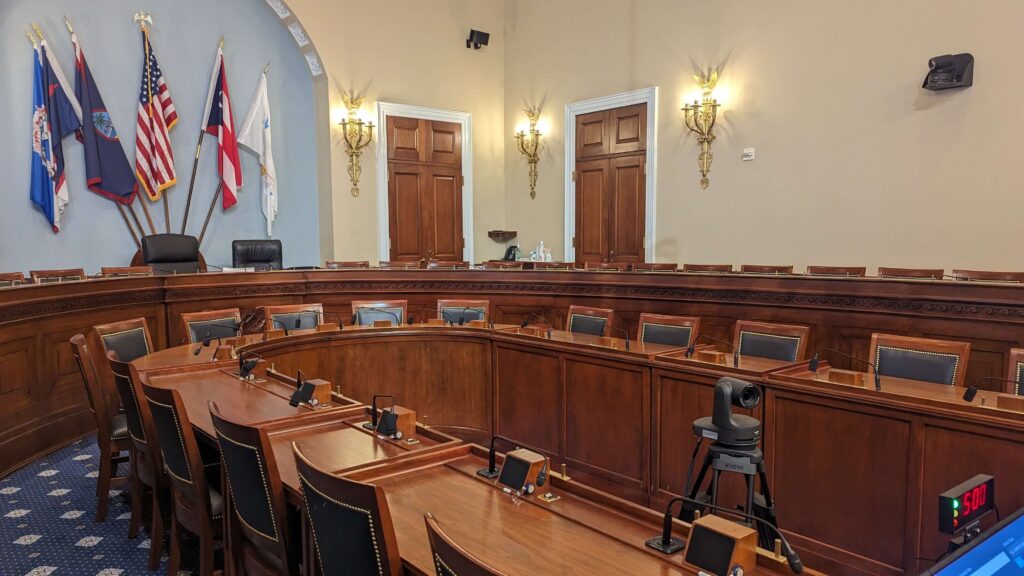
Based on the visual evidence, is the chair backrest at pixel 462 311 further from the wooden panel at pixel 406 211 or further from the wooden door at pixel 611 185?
the wooden panel at pixel 406 211

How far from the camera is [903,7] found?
5.51m

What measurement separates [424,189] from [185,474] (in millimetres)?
6730

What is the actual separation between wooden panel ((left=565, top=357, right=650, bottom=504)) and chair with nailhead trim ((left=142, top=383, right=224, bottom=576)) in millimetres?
1846

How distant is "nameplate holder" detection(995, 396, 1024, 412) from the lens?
215 centimetres

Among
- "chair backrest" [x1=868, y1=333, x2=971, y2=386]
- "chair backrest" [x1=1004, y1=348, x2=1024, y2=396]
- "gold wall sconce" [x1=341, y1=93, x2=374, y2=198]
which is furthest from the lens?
"gold wall sconce" [x1=341, y1=93, x2=374, y2=198]

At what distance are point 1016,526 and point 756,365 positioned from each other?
80.1 inches

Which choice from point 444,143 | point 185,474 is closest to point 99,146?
point 444,143

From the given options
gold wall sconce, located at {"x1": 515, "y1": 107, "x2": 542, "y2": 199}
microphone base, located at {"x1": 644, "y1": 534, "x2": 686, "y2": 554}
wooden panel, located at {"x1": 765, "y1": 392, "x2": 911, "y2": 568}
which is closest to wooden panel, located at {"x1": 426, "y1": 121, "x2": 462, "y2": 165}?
gold wall sconce, located at {"x1": 515, "y1": 107, "x2": 542, "y2": 199}

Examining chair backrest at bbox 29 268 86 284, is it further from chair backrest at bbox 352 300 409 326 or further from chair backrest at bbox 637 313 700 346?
chair backrest at bbox 637 313 700 346

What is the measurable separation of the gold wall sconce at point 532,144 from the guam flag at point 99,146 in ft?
15.6

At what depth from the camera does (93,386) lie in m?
2.88

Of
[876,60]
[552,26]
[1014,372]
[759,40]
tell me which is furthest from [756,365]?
[552,26]

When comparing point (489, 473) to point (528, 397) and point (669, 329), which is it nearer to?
point (528, 397)

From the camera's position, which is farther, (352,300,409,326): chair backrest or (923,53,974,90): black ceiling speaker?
(923,53,974,90): black ceiling speaker
